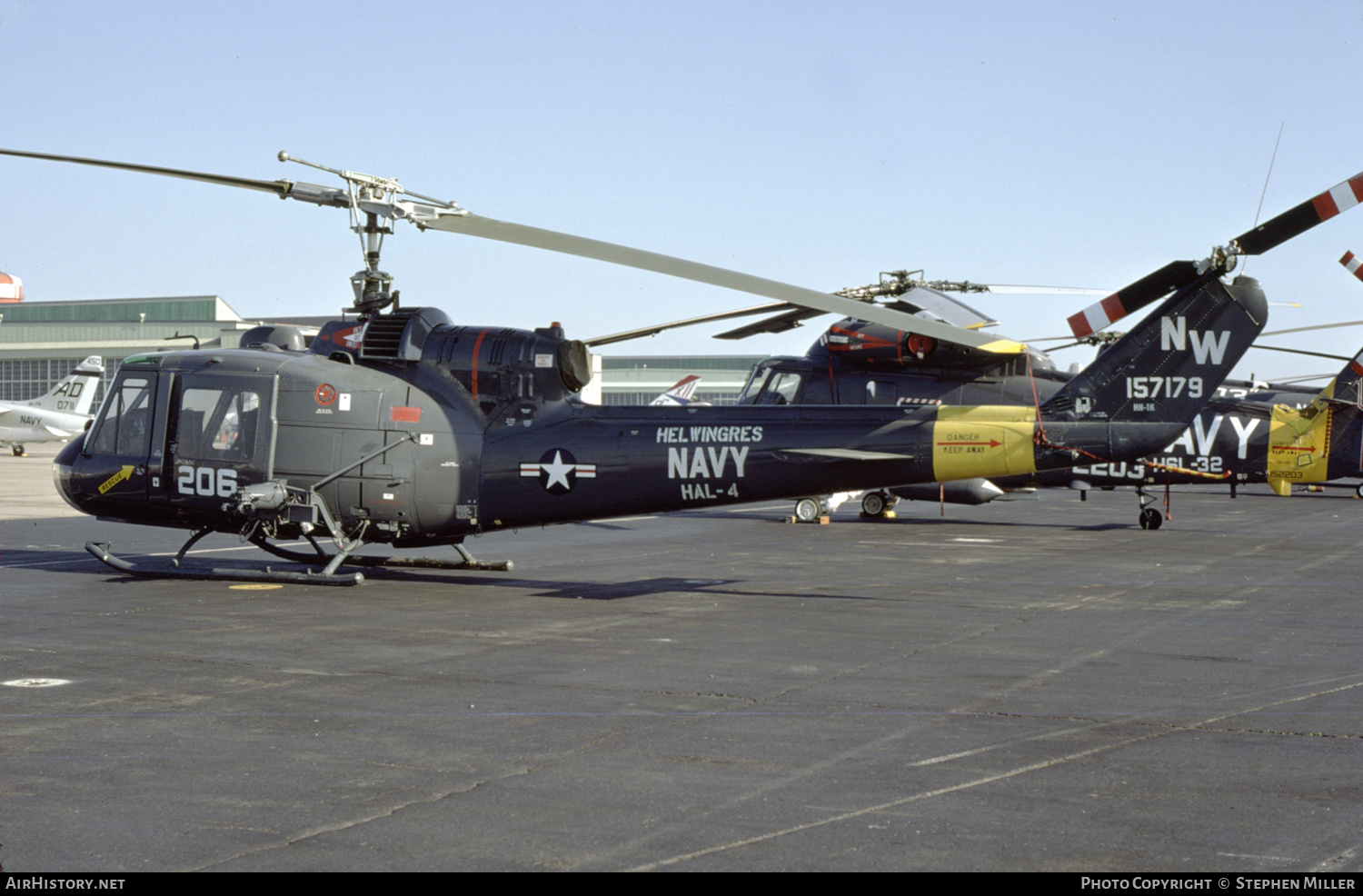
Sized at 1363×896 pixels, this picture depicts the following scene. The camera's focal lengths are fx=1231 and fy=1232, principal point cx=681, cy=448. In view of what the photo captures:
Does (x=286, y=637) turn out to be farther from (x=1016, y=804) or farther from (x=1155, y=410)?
(x=1155, y=410)

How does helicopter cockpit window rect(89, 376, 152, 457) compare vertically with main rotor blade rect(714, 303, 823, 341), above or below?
below

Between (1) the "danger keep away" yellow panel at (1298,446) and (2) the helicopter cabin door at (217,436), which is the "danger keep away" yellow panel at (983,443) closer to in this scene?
(2) the helicopter cabin door at (217,436)

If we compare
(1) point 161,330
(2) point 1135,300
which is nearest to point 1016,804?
(2) point 1135,300

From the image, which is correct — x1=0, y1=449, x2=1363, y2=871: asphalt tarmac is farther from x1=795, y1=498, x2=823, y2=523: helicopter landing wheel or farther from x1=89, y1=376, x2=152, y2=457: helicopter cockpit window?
x1=795, y1=498, x2=823, y2=523: helicopter landing wheel

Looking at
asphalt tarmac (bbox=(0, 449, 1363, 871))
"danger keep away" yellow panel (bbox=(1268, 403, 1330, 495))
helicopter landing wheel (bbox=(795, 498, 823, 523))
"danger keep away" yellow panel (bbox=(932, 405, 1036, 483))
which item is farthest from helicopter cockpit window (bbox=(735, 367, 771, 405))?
"danger keep away" yellow panel (bbox=(932, 405, 1036, 483))

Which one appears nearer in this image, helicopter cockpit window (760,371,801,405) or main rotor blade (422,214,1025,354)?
main rotor blade (422,214,1025,354)

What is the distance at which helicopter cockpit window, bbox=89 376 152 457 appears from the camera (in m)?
16.1

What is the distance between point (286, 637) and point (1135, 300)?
9878 millimetres

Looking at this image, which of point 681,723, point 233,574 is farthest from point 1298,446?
point 681,723

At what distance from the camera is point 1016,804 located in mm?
6562

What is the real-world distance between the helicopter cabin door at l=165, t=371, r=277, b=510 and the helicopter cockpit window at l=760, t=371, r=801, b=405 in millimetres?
12840

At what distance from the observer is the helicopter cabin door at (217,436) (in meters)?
15.7

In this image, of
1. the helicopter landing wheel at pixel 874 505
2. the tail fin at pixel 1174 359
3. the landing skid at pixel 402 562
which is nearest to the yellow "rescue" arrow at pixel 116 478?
the landing skid at pixel 402 562

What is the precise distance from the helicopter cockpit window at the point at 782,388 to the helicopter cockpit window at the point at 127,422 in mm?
13634
